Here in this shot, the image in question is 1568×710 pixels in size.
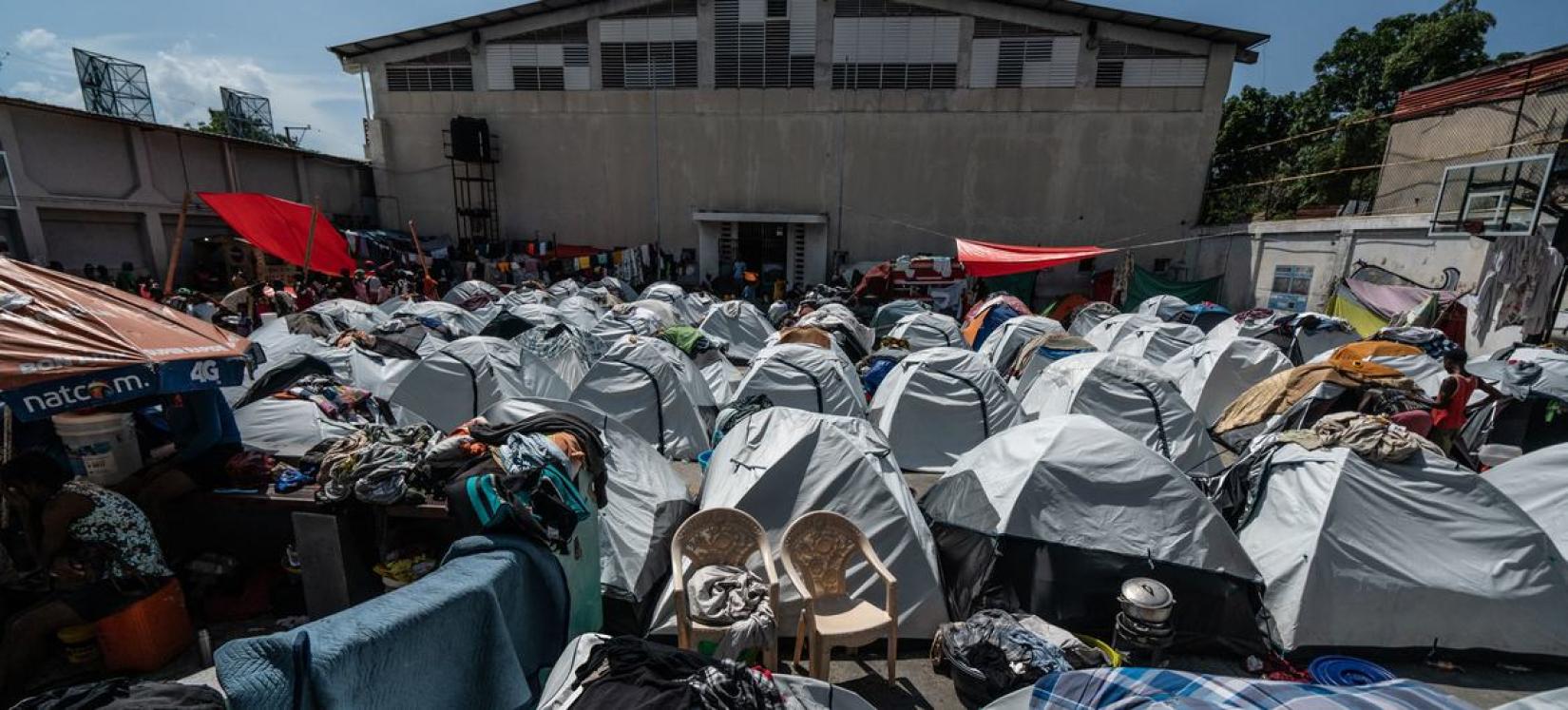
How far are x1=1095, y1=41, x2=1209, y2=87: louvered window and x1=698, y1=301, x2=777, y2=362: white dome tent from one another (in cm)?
1422

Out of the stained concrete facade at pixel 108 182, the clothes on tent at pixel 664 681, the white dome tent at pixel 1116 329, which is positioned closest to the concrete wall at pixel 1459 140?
the white dome tent at pixel 1116 329

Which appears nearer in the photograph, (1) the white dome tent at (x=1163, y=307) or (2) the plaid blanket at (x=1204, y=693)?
(2) the plaid blanket at (x=1204, y=693)

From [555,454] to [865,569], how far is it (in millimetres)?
2418

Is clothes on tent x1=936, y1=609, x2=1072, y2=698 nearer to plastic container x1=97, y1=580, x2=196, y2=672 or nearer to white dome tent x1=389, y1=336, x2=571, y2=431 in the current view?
plastic container x1=97, y1=580, x2=196, y2=672

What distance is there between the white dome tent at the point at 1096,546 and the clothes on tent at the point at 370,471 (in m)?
3.86

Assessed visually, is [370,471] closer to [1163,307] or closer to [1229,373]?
[1229,373]

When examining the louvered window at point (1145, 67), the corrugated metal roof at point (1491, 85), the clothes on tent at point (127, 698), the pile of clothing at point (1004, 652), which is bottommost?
the pile of clothing at point (1004, 652)

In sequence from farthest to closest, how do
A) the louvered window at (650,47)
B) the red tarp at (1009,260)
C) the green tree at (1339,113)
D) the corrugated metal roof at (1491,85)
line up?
the louvered window at (650,47)
the green tree at (1339,113)
the red tarp at (1009,260)
the corrugated metal roof at (1491,85)

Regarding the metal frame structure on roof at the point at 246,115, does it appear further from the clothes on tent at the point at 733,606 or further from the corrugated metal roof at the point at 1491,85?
the corrugated metal roof at the point at 1491,85

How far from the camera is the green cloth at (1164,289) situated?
57.8ft

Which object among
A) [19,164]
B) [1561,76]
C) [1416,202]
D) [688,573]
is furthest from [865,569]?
[19,164]

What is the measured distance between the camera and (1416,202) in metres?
13.7

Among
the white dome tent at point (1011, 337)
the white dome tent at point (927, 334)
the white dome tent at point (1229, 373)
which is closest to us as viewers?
the white dome tent at point (1229, 373)

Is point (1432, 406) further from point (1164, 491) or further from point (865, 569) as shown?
point (865, 569)
